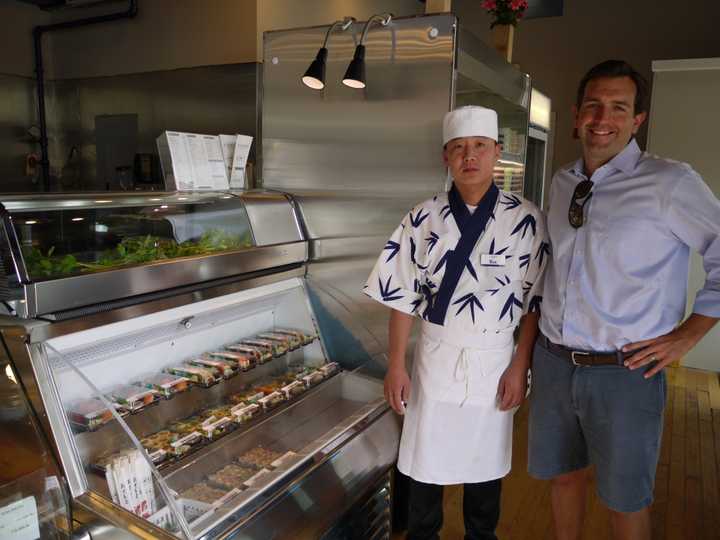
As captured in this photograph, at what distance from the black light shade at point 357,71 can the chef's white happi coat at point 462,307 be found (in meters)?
0.64

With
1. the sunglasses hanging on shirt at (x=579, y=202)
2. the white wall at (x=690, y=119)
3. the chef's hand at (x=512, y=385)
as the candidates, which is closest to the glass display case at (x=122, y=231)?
the chef's hand at (x=512, y=385)

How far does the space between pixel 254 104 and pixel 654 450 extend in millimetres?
3543

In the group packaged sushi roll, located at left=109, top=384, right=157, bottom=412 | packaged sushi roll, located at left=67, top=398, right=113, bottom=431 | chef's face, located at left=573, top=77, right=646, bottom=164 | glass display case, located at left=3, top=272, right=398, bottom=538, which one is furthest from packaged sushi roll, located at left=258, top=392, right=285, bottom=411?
chef's face, located at left=573, top=77, right=646, bottom=164

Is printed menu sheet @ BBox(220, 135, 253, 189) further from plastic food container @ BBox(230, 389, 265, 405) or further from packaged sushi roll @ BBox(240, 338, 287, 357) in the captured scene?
plastic food container @ BBox(230, 389, 265, 405)

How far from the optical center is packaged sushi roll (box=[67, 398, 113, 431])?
161cm

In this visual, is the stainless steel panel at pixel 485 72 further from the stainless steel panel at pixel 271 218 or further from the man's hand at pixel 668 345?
the man's hand at pixel 668 345

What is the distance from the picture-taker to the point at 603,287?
69.9 inches

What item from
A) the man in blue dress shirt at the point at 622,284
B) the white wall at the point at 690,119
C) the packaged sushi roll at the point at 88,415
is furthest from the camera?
the white wall at the point at 690,119

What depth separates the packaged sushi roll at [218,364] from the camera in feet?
7.04

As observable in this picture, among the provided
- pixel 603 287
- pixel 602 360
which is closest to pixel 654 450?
pixel 602 360

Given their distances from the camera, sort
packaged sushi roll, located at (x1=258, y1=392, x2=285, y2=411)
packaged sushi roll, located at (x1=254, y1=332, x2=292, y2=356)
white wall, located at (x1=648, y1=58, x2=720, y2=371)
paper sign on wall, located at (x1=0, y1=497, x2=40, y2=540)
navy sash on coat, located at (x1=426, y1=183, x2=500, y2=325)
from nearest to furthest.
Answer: paper sign on wall, located at (x1=0, y1=497, x2=40, y2=540), navy sash on coat, located at (x1=426, y1=183, x2=500, y2=325), packaged sushi roll, located at (x1=258, y1=392, x2=285, y2=411), packaged sushi roll, located at (x1=254, y1=332, x2=292, y2=356), white wall, located at (x1=648, y1=58, x2=720, y2=371)

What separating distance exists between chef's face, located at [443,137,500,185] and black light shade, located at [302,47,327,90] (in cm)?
72

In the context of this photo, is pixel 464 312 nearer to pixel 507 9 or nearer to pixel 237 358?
pixel 237 358

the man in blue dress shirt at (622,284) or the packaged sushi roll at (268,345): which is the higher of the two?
the man in blue dress shirt at (622,284)
